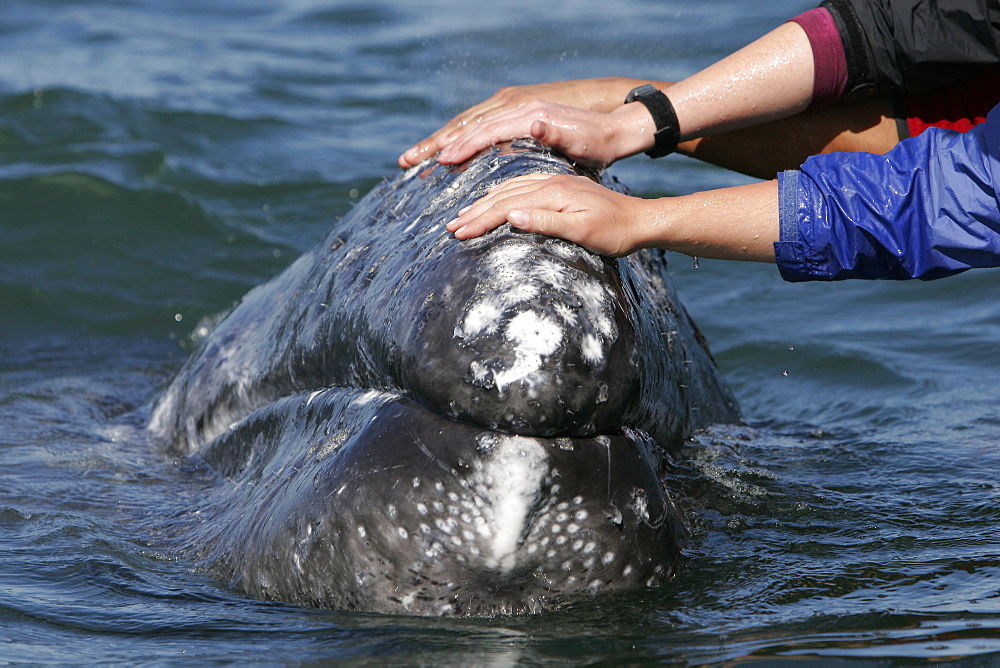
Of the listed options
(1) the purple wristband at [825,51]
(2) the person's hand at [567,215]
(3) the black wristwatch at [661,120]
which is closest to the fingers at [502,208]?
(2) the person's hand at [567,215]

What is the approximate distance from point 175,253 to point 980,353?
6.19 metres

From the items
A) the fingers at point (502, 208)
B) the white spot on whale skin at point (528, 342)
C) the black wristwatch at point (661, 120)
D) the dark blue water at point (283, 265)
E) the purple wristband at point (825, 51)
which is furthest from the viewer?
the purple wristband at point (825, 51)

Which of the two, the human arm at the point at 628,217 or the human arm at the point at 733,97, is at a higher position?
the human arm at the point at 733,97

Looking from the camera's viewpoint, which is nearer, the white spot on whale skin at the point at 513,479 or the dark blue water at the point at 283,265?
the white spot on whale skin at the point at 513,479

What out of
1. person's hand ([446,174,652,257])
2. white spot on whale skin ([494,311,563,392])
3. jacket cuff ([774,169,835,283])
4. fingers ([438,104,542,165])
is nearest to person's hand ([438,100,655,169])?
fingers ([438,104,542,165])

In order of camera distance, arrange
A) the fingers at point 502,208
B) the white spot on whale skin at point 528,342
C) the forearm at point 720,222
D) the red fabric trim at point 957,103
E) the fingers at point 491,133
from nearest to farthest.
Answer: the white spot on whale skin at point 528,342 < the fingers at point 502,208 < the forearm at point 720,222 < the fingers at point 491,133 < the red fabric trim at point 957,103

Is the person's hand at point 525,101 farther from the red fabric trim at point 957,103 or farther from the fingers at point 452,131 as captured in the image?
the red fabric trim at point 957,103

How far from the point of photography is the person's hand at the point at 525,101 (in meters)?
4.81

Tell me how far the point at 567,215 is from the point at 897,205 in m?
1.22

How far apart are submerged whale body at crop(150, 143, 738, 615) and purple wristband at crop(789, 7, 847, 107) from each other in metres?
1.63

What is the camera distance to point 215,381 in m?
→ 5.22

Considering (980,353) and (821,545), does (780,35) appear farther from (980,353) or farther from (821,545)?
(980,353)

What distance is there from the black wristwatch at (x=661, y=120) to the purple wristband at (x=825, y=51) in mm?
680

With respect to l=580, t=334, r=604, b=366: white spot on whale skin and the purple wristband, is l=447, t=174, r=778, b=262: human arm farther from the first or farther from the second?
the purple wristband
